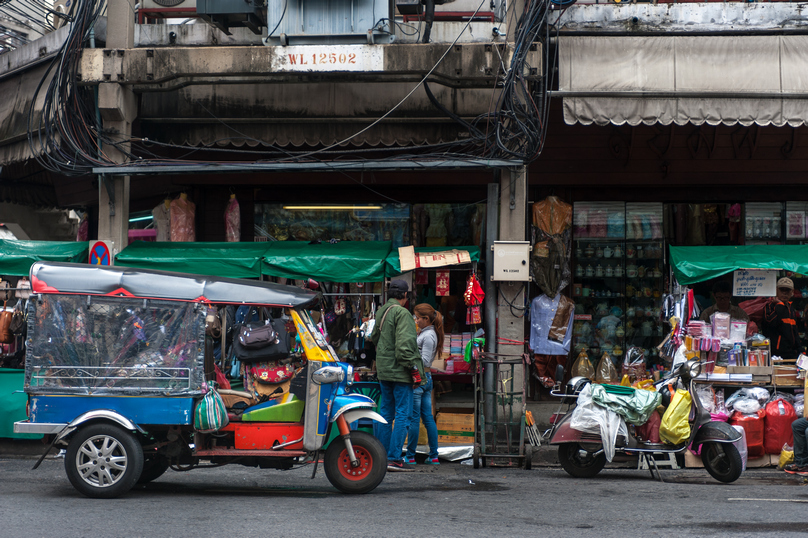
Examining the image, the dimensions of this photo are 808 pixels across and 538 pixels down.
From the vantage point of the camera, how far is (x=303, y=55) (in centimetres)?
1087

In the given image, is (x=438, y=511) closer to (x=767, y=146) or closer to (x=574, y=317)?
(x=574, y=317)

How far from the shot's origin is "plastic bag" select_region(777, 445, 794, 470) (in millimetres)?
9711

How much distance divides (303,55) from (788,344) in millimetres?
7705

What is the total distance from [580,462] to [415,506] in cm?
263

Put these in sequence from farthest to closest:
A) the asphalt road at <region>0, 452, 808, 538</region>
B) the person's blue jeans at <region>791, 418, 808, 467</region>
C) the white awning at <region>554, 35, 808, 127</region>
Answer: the white awning at <region>554, 35, 808, 127</region> → the person's blue jeans at <region>791, 418, 808, 467</region> → the asphalt road at <region>0, 452, 808, 538</region>

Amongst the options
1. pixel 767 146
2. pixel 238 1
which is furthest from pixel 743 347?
pixel 238 1

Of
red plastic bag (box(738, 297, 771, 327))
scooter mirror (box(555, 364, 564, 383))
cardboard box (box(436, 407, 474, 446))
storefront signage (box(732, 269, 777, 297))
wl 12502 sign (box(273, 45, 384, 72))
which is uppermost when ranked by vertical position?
wl 12502 sign (box(273, 45, 384, 72))

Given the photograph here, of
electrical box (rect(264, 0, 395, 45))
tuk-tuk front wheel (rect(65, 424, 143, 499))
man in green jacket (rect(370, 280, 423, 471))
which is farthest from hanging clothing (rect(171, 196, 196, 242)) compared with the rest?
tuk-tuk front wheel (rect(65, 424, 143, 499))

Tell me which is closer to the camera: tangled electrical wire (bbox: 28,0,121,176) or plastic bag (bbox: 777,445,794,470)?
plastic bag (bbox: 777,445,794,470)

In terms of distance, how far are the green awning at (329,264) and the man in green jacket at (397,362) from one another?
77.4 inches

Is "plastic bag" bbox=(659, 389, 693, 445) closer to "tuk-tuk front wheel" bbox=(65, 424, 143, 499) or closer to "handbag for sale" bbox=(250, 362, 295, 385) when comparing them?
"handbag for sale" bbox=(250, 362, 295, 385)

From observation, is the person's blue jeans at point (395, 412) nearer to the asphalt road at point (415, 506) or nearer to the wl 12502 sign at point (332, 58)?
the asphalt road at point (415, 506)

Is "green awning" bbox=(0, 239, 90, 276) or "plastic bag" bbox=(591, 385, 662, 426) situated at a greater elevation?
"green awning" bbox=(0, 239, 90, 276)

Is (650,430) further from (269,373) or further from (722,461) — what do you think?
(269,373)
